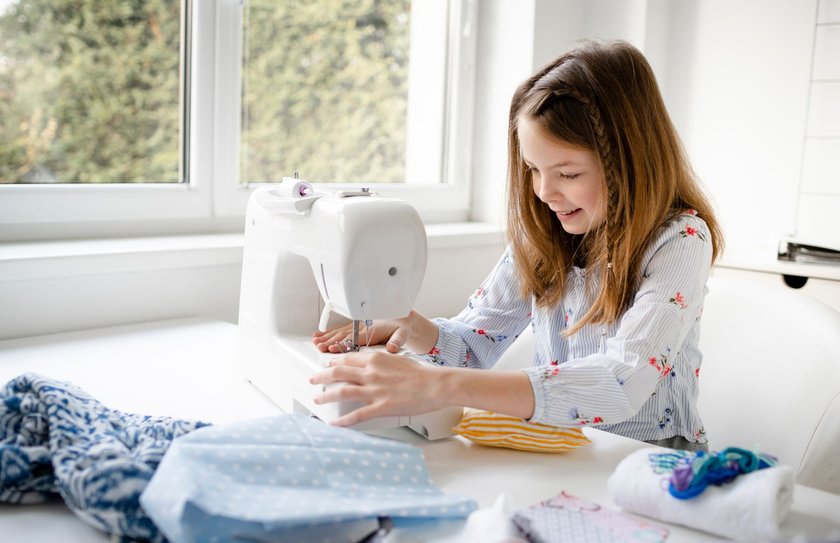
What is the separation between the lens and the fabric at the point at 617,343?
3.18ft

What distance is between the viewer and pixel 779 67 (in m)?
2.46

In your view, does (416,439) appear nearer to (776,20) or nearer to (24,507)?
(24,507)

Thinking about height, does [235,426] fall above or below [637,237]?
below

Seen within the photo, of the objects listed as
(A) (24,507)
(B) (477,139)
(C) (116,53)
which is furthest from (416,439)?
(B) (477,139)

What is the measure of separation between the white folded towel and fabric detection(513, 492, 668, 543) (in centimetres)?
2

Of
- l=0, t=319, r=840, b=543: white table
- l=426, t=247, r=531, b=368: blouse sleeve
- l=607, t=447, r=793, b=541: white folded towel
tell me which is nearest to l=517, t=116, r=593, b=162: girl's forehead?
l=426, t=247, r=531, b=368: blouse sleeve

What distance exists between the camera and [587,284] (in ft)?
4.23

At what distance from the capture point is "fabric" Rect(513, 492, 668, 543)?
0.70m

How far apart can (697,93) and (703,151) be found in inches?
7.6

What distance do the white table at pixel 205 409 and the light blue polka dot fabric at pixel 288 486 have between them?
82 millimetres

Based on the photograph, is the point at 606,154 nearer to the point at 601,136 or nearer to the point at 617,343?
the point at 601,136

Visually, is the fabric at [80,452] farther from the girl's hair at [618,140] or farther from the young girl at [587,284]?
the girl's hair at [618,140]

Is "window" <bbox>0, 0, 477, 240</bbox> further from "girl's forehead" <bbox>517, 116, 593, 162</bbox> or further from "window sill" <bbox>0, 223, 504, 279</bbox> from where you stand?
"girl's forehead" <bbox>517, 116, 593, 162</bbox>

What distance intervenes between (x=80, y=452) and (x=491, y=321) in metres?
0.81
